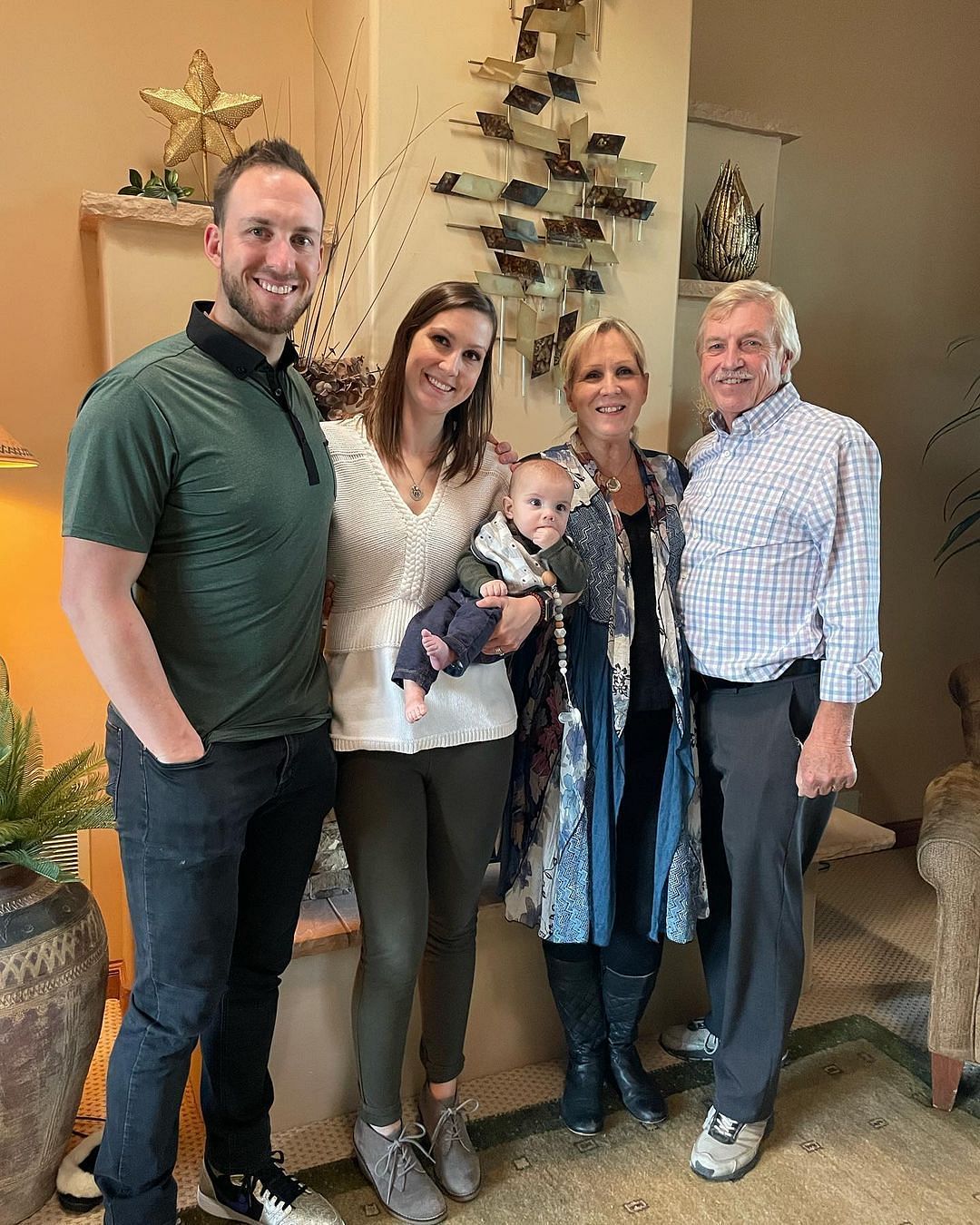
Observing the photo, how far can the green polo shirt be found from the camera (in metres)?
1.12

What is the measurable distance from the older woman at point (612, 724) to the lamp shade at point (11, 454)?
108 centimetres

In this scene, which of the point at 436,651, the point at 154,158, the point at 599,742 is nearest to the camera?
the point at 436,651

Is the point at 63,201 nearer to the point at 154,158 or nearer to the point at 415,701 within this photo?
the point at 154,158

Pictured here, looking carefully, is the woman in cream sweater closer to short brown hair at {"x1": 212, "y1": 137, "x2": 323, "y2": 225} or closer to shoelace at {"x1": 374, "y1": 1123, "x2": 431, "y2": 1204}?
shoelace at {"x1": 374, "y1": 1123, "x2": 431, "y2": 1204}

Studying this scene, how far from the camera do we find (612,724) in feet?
5.55

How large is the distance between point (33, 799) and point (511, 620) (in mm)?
867

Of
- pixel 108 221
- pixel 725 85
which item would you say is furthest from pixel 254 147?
pixel 725 85

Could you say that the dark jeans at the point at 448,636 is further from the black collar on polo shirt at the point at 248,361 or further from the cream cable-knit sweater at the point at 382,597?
the black collar on polo shirt at the point at 248,361

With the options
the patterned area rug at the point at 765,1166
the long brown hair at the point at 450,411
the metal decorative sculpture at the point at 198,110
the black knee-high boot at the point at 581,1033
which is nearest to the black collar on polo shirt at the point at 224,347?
the long brown hair at the point at 450,411

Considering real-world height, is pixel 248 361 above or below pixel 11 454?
above

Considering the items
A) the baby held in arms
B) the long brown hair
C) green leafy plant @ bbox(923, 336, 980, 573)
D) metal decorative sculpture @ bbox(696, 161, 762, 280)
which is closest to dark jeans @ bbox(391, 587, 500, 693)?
the baby held in arms

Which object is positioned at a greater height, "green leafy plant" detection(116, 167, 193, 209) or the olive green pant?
"green leafy plant" detection(116, 167, 193, 209)

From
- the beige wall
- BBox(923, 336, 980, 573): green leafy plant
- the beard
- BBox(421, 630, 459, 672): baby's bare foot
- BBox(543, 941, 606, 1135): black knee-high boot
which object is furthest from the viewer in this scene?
BBox(923, 336, 980, 573): green leafy plant

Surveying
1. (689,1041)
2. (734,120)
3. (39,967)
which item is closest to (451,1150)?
(689,1041)
